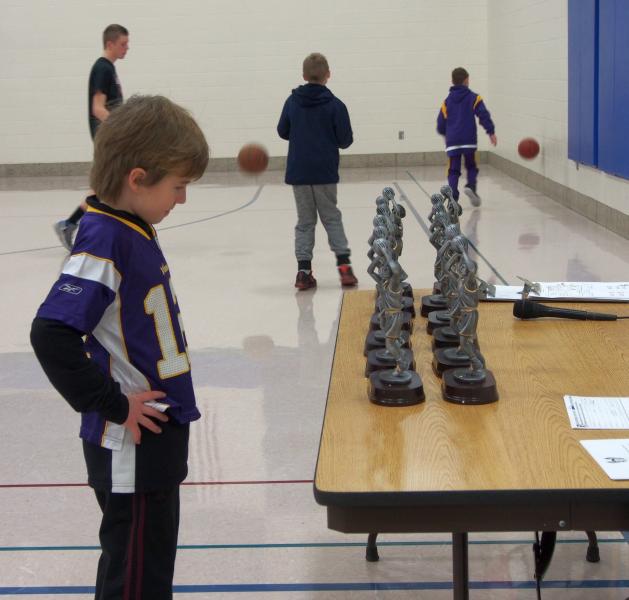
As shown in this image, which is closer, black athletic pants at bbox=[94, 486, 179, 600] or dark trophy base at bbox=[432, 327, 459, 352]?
black athletic pants at bbox=[94, 486, 179, 600]

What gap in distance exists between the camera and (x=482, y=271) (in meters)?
6.45

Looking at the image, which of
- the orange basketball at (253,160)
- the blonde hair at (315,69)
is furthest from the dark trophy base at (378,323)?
the orange basketball at (253,160)

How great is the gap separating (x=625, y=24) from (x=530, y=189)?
4095 millimetres

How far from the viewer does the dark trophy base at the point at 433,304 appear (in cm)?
251

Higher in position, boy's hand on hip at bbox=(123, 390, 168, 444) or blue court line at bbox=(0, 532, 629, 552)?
boy's hand on hip at bbox=(123, 390, 168, 444)

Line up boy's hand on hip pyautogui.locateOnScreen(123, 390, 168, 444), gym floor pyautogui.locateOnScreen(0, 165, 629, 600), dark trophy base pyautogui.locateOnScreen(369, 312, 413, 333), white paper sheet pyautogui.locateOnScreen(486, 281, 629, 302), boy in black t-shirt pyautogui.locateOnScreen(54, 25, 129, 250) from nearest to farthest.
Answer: boy's hand on hip pyautogui.locateOnScreen(123, 390, 168, 444) < dark trophy base pyautogui.locateOnScreen(369, 312, 413, 333) < gym floor pyautogui.locateOnScreen(0, 165, 629, 600) < white paper sheet pyautogui.locateOnScreen(486, 281, 629, 302) < boy in black t-shirt pyautogui.locateOnScreen(54, 25, 129, 250)

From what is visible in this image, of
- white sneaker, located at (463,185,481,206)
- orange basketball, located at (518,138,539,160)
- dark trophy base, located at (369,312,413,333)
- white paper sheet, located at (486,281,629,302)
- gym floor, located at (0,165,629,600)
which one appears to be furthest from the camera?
orange basketball, located at (518,138,539,160)

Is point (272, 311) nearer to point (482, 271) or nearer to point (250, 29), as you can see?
point (482, 271)

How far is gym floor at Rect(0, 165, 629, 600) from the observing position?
2.56 meters

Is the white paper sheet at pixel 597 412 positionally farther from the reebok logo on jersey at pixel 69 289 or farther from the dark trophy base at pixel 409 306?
the reebok logo on jersey at pixel 69 289

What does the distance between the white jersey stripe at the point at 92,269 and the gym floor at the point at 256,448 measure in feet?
2.99

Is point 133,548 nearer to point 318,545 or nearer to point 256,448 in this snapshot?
point 318,545

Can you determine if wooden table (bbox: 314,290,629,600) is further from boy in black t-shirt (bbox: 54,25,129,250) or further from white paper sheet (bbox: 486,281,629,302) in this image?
boy in black t-shirt (bbox: 54,25,129,250)

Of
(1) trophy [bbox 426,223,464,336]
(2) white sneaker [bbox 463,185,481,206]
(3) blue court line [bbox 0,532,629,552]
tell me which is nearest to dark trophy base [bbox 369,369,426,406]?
(1) trophy [bbox 426,223,464,336]
